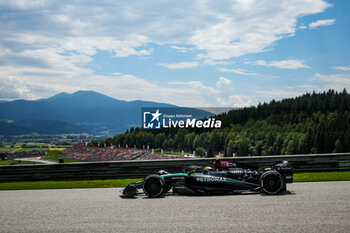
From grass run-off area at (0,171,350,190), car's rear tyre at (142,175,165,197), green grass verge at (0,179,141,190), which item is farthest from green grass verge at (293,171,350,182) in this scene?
green grass verge at (0,179,141,190)

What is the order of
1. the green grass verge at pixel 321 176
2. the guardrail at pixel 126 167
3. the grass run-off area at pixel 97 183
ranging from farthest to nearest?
the guardrail at pixel 126 167 → the grass run-off area at pixel 97 183 → the green grass verge at pixel 321 176

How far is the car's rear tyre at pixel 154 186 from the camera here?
31.1 ft

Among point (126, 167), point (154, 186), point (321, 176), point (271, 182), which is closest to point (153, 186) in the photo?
point (154, 186)

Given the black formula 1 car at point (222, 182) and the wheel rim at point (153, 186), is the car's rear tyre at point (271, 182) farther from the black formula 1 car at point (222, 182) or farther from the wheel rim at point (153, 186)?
the wheel rim at point (153, 186)

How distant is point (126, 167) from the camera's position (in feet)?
47.2

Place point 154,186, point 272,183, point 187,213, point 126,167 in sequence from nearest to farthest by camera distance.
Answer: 1. point 187,213
2. point 272,183
3. point 154,186
4. point 126,167

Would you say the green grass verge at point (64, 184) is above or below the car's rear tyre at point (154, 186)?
below

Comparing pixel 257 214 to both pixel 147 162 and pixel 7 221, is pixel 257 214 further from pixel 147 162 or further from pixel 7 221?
pixel 147 162

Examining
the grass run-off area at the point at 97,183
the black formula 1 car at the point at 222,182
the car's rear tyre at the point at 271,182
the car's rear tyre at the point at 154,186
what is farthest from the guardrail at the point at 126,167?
the car's rear tyre at the point at 271,182

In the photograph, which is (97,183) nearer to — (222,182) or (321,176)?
(222,182)

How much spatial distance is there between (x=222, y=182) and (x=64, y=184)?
7.38 metres

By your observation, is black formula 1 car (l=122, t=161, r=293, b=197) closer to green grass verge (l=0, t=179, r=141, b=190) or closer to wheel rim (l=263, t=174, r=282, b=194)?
wheel rim (l=263, t=174, r=282, b=194)

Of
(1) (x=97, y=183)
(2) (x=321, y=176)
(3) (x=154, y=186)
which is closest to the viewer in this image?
(3) (x=154, y=186)

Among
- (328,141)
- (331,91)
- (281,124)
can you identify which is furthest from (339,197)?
(331,91)
